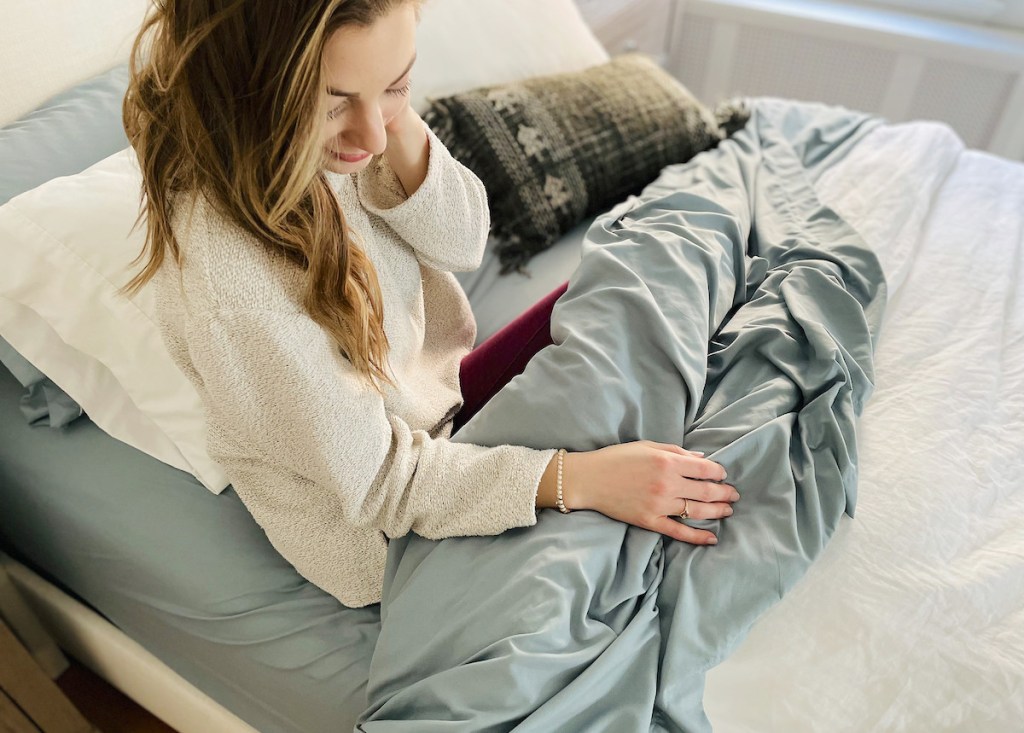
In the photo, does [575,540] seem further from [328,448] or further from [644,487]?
[328,448]

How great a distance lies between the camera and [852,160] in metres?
1.45

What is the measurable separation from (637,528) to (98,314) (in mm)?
685

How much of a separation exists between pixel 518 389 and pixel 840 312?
0.48 metres

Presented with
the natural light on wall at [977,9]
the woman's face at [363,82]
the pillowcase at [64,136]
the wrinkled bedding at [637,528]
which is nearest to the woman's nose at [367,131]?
the woman's face at [363,82]

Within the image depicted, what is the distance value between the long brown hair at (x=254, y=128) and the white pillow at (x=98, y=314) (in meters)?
0.21

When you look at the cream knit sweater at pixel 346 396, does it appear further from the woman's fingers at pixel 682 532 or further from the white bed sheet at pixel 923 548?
the white bed sheet at pixel 923 548

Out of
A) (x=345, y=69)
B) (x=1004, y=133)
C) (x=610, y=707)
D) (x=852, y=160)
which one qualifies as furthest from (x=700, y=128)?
(x=1004, y=133)

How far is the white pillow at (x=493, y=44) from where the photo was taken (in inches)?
53.9

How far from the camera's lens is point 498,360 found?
1.05 metres

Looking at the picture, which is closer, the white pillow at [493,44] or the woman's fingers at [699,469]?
the woman's fingers at [699,469]

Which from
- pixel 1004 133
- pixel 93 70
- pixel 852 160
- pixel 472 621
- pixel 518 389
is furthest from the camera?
pixel 1004 133

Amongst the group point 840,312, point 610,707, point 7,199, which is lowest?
point 610,707

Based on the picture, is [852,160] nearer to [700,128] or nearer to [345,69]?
[700,128]

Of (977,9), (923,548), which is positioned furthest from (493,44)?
(977,9)
